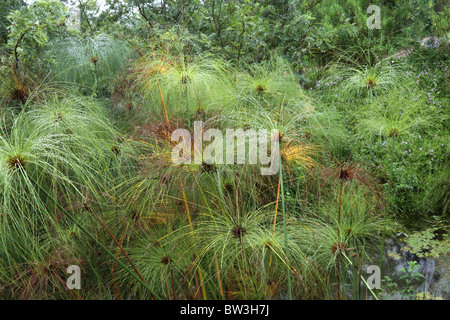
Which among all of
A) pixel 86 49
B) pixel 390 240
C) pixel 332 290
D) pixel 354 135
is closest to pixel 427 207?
pixel 390 240

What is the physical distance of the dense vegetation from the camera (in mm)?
2338

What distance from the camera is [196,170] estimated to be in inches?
95.0

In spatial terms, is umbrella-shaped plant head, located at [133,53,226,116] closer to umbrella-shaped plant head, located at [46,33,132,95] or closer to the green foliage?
umbrella-shaped plant head, located at [46,33,132,95]

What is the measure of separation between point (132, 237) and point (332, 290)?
1.37 m

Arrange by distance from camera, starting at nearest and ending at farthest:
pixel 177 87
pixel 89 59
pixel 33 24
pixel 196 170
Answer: pixel 196 170 < pixel 177 87 < pixel 33 24 < pixel 89 59

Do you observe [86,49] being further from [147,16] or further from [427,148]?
[427,148]

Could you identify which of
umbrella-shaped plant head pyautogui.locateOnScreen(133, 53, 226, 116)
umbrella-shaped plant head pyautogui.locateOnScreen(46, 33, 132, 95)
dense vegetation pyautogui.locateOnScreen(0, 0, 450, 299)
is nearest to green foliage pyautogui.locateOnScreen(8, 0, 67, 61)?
dense vegetation pyautogui.locateOnScreen(0, 0, 450, 299)

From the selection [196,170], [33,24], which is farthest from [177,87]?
[33,24]

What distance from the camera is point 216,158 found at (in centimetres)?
234

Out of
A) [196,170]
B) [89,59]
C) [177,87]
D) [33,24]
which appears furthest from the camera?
[89,59]

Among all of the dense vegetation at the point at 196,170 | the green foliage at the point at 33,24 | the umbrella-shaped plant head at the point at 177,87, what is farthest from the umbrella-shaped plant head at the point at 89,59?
the umbrella-shaped plant head at the point at 177,87

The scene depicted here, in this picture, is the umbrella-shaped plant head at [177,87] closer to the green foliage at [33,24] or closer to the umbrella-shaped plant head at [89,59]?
the umbrella-shaped plant head at [89,59]

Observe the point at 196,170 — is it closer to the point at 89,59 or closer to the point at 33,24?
the point at 89,59

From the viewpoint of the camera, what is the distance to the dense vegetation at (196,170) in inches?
92.0
